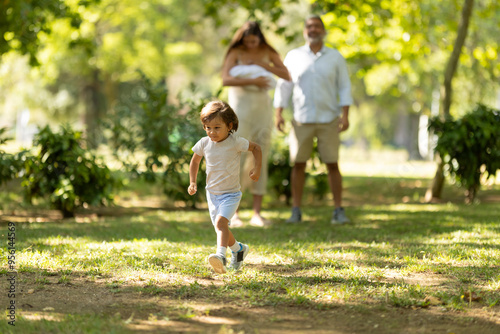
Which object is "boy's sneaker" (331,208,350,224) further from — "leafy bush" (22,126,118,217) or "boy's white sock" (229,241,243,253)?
"leafy bush" (22,126,118,217)

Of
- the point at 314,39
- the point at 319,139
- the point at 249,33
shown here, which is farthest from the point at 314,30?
the point at 319,139

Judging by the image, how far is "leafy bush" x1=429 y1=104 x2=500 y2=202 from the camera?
922cm

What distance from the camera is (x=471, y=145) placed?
920 cm

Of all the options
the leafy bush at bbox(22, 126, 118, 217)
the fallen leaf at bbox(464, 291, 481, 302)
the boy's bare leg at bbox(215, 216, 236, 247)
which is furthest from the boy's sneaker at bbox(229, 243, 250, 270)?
the leafy bush at bbox(22, 126, 118, 217)

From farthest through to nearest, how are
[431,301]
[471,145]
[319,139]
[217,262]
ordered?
[471,145]
[319,139]
[217,262]
[431,301]

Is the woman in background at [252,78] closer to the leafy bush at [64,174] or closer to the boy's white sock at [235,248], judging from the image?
the leafy bush at [64,174]

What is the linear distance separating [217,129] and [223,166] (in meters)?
0.29

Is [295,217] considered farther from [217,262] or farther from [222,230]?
[217,262]

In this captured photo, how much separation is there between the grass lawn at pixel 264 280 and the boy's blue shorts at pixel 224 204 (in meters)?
0.44

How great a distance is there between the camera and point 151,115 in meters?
9.34

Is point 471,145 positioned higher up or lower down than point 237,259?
higher up

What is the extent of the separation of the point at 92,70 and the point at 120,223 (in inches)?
723

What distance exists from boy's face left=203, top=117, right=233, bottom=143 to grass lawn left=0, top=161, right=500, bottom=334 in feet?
3.30

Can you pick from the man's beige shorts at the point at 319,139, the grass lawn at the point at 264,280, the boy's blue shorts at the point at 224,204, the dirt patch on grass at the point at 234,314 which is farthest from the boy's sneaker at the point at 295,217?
the dirt patch on grass at the point at 234,314
